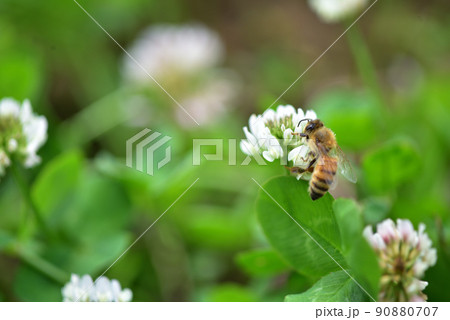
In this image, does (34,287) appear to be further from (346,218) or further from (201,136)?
(201,136)

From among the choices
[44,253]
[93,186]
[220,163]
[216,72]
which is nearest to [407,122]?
[220,163]

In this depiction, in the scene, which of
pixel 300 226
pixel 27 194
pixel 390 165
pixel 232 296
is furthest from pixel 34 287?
pixel 390 165

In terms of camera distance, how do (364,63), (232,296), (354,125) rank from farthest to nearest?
1. (364,63)
2. (354,125)
3. (232,296)

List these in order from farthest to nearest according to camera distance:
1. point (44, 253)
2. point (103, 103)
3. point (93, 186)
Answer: point (103, 103)
point (93, 186)
point (44, 253)

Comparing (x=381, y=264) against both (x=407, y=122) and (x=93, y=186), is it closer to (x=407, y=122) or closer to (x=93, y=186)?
(x=93, y=186)

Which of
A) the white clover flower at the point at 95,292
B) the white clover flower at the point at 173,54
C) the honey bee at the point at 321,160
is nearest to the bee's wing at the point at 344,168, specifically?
the honey bee at the point at 321,160

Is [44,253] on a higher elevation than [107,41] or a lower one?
lower
